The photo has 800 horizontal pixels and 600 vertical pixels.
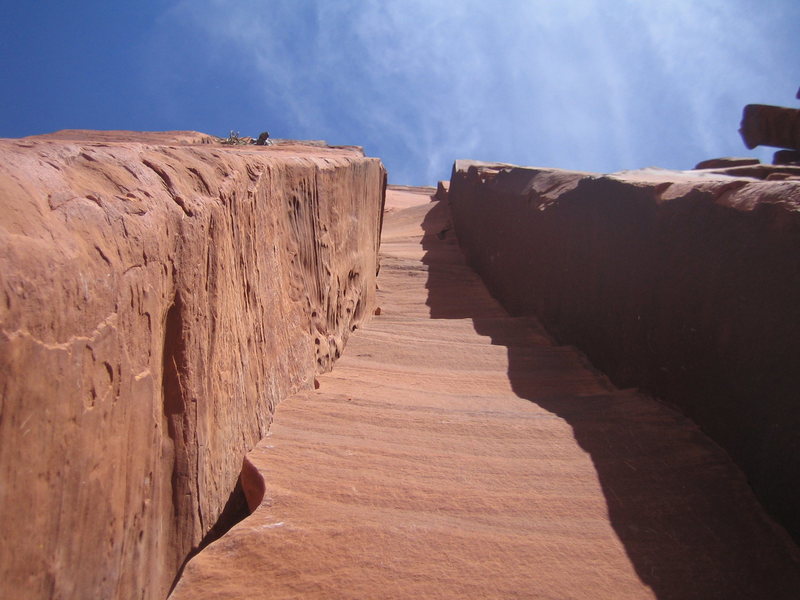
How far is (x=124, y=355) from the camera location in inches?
49.9

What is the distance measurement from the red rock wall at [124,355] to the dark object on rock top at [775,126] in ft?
20.0

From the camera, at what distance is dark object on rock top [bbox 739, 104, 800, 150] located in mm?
6484

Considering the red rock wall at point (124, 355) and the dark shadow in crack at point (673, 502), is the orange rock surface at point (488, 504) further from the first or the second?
the red rock wall at point (124, 355)

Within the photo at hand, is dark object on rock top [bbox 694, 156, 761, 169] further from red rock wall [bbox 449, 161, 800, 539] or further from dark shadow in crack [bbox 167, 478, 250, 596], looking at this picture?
dark shadow in crack [bbox 167, 478, 250, 596]

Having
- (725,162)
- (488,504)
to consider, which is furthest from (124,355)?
(725,162)

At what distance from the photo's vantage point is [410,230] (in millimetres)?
10953

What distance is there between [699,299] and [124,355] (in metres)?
1.87

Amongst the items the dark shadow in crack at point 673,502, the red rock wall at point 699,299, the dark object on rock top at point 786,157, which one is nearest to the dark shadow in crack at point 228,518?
the dark shadow in crack at point 673,502

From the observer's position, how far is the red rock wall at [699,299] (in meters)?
1.82

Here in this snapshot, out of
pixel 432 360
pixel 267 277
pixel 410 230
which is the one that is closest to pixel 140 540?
pixel 267 277

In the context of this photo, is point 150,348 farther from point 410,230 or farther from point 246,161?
point 410,230

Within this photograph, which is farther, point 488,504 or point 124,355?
point 488,504

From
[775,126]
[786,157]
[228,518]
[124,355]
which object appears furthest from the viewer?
[786,157]

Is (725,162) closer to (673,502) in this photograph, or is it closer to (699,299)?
(699,299)
